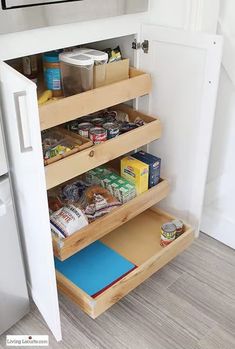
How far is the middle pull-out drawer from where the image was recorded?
1272mm

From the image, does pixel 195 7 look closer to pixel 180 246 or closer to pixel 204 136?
pixel 204 136

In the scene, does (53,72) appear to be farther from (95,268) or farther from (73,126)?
(95,268)

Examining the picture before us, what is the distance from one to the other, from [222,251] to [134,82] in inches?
35.3

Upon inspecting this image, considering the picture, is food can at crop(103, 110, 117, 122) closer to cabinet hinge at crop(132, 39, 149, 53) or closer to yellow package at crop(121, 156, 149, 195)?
yellow package at crop(121, 156, 149, 195)

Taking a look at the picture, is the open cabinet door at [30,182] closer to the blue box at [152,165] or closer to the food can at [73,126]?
the food can at [73,126]

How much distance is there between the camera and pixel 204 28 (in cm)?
141

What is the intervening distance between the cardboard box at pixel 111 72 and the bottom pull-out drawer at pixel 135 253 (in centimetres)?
65

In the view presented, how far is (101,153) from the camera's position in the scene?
138cm

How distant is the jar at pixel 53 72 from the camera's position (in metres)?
1.36

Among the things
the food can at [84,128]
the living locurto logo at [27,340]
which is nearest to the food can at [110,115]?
the food can at [84,128]

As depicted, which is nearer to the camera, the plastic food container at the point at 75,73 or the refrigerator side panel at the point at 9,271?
the refrigerator side panel at the point at 9,271

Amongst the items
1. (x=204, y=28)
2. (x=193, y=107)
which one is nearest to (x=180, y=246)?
(x=193, y=107)

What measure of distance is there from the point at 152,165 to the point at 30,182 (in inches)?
24.4

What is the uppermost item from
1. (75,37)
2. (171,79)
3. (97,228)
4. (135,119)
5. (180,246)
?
(75,37)
